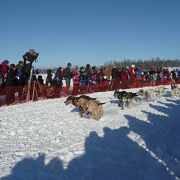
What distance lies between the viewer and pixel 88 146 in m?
8.06

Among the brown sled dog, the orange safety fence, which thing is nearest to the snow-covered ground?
the brown sled dog

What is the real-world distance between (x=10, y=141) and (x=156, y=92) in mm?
11661

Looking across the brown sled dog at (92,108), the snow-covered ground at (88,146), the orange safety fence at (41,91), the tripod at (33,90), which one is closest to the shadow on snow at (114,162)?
the snow-covered ground at (88,146)

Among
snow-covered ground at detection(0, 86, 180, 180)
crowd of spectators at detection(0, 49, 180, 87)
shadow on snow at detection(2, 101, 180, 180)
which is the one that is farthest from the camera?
crowd of spectators at detection(0, 49, 180, 87)

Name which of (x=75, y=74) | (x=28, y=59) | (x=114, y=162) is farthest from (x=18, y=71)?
(x=114, y=162)

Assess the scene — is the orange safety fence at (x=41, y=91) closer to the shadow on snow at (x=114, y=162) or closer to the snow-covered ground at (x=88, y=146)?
the snow-covered ground at (x=88, y=146)

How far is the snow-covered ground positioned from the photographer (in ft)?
11.9

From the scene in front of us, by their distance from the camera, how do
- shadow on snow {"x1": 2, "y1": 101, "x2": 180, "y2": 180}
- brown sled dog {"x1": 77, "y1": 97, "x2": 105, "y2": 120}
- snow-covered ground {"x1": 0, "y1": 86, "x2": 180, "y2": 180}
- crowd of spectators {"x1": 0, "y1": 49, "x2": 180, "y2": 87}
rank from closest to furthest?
1. shadow on snow {"x1": 2, "y1": 101, "x2": 180, "y2": 180}
2. snow-covered ground {"x1": 0, "y1": 86, "x2": 180, "y2": 180}
3. brown sled dog {"x1": 77, "y1": 97, "x2": 105, "y2": 120}
4. crowd of spectators {"x1": 0, "y1": 49, "x2": 180, "y2": 87}

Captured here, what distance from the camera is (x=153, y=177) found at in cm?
633

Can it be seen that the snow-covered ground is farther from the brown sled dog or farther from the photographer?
the photographer

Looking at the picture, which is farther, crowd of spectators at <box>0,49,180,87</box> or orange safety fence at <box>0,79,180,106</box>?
crowd of spectators at <box>0,49,180,87</box>

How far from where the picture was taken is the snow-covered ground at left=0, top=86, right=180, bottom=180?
21.0 feet

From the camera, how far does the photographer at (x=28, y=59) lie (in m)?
16.1

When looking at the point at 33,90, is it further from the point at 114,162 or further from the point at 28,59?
the point at 114,162
